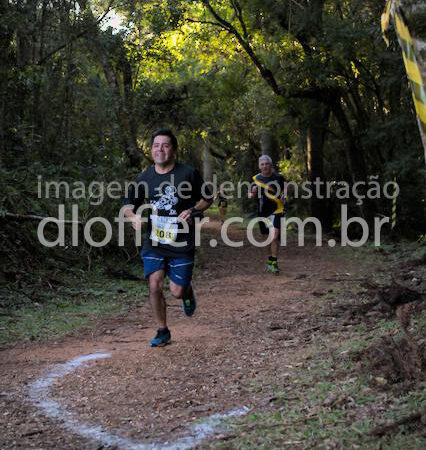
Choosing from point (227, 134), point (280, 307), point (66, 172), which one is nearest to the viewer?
point (280, 307)

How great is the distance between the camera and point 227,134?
34.6 meters

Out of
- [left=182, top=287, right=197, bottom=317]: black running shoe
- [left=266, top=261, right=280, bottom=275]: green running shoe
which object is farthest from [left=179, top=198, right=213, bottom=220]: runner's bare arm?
[left=266, top=261, right=280, bottom=275]: green running shoe

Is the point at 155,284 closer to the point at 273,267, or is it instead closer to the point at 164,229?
the point at 164,229

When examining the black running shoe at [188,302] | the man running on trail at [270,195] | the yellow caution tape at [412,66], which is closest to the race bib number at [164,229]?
the black running shoe at [188,302]

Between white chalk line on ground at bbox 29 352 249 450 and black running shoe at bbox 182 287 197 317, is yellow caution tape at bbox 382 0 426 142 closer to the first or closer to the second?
white chalk line on ground at bbox 29 352 249 450

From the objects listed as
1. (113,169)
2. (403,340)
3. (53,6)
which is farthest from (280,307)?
(53,6)

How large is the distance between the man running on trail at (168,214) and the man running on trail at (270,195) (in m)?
5.66

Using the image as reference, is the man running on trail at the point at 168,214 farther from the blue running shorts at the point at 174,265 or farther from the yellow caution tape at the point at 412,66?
the yellow caution tape at the point at 412,66

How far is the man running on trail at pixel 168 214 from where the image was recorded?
671cm

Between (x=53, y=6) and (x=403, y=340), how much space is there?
11794 mm

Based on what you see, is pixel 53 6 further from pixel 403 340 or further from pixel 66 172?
pixel 403 340

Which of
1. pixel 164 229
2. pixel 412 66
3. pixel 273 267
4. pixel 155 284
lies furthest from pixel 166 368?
pixel 273 267

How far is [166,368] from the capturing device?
6.10m

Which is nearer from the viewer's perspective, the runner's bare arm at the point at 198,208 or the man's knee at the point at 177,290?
the runner's bare arm at the point at 198,208
